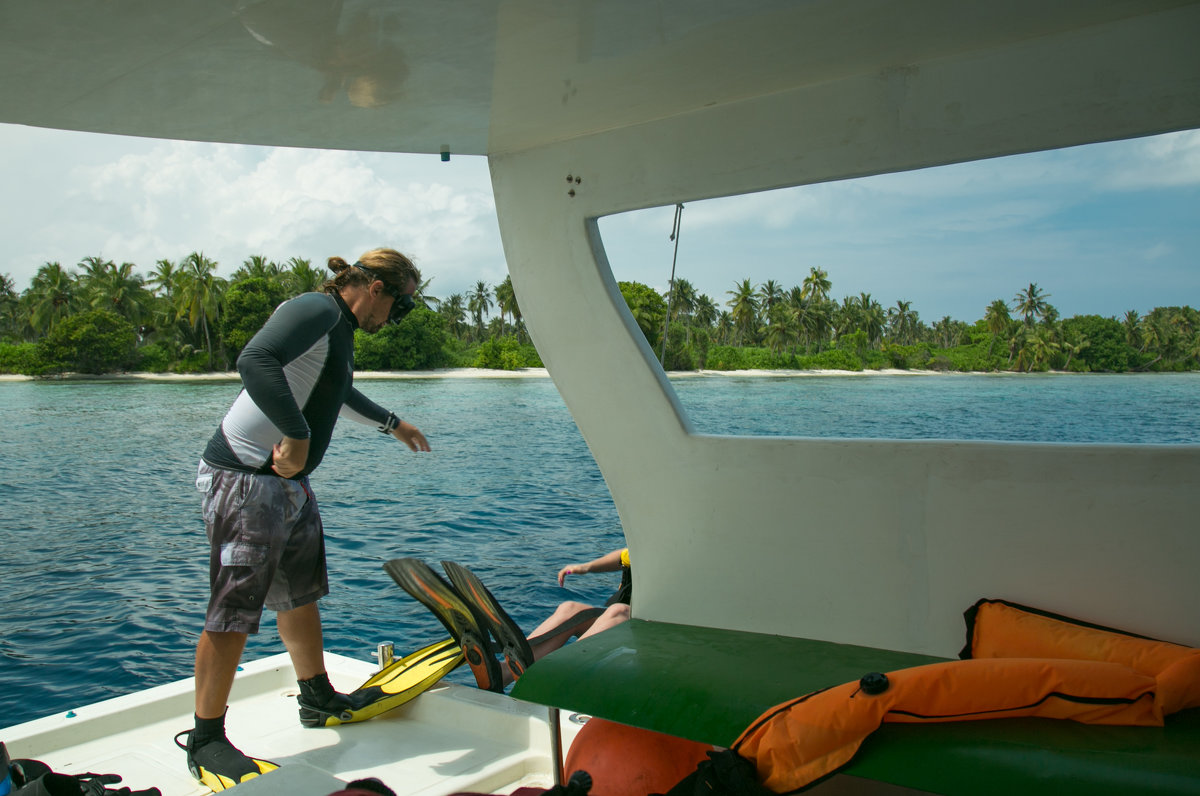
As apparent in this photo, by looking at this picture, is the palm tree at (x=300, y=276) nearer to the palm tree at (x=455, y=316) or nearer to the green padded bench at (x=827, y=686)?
the palm tree at (x=455, y=316)

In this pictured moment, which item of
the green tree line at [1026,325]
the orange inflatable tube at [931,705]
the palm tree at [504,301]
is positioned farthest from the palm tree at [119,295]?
the orange inflatable tube at [931,705]

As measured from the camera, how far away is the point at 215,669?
2.54m

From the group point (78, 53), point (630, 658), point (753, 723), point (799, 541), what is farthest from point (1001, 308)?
point (78, 53)

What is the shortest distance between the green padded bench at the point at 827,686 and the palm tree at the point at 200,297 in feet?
224

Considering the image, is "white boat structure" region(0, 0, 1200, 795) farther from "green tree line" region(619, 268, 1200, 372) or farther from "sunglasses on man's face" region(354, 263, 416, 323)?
"green tree line" region(619, 268, 1200, 372)

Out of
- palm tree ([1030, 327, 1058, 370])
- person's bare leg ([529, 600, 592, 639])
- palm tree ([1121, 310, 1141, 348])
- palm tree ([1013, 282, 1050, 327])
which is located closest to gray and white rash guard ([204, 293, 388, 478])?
person's bare leg ([529, 600, 592, 639])

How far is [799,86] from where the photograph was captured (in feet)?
8.78

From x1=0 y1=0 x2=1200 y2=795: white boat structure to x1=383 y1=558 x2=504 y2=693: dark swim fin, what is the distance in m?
0.34

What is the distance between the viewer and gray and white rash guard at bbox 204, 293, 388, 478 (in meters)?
2.42

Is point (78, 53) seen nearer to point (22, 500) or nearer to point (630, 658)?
point (630, 658)

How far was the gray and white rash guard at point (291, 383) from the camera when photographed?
2422 mm

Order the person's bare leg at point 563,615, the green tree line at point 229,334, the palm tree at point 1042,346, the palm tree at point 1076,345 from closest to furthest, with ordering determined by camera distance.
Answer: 1. the person's bare leg at point 563,615
2. the palm tree at point 1076,345
3. the palm tree at point 1042,346
4. the green tree line at point 229,334

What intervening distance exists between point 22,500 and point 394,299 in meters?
28.3

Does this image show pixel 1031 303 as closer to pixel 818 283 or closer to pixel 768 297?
pixel 818 283
